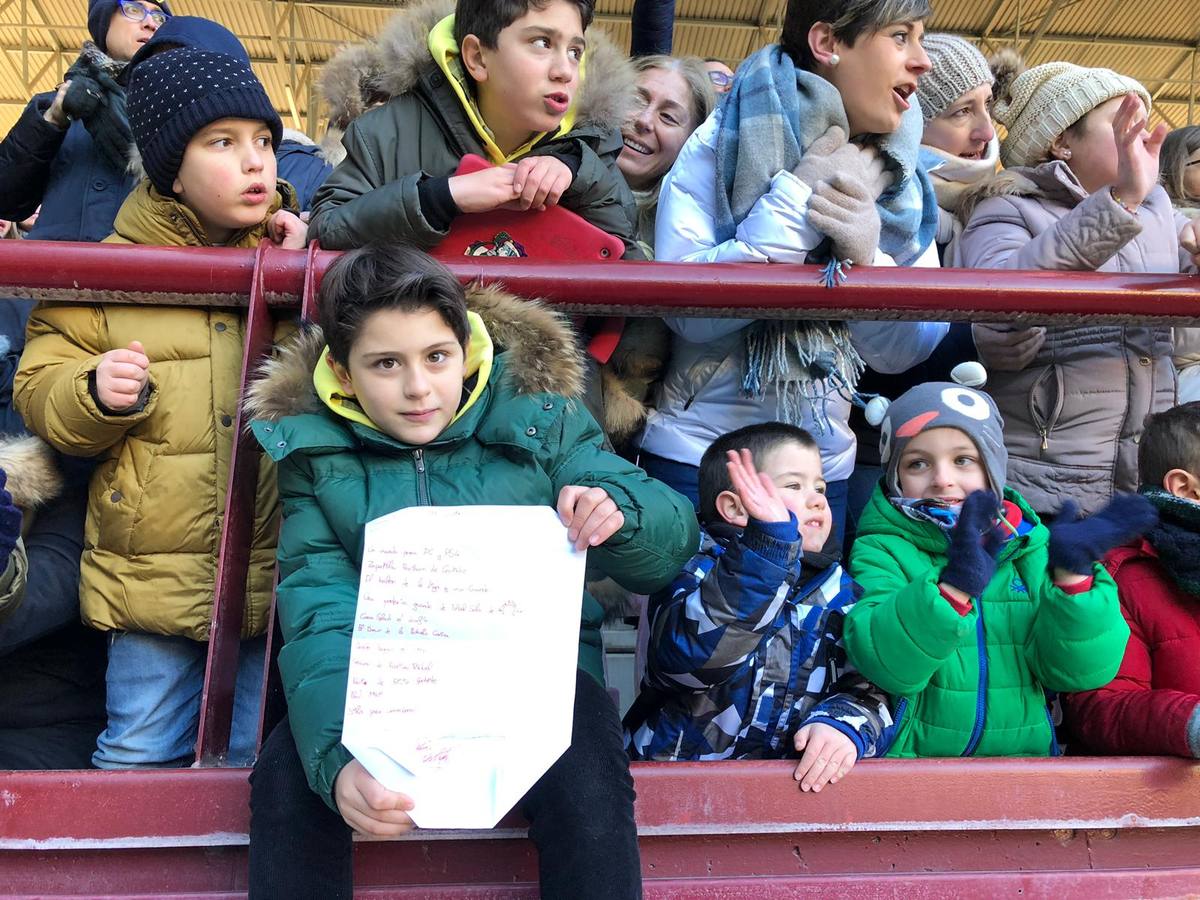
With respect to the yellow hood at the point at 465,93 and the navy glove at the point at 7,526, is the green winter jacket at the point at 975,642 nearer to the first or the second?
the yellow hood at the point at 465,93

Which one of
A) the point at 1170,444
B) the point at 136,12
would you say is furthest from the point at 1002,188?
the point at 136,12

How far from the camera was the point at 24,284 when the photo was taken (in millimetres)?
2074

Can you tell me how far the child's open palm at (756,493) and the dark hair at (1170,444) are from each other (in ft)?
3.43

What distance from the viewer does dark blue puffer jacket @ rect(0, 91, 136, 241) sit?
3.04 m

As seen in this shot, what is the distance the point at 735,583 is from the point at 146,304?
1.28 metres

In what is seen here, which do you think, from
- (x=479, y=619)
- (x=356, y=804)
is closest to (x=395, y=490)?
(x=479, y=619)

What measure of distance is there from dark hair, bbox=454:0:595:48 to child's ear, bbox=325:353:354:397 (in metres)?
0.99

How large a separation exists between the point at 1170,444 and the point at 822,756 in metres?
1.13

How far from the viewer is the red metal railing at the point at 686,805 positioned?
179cm

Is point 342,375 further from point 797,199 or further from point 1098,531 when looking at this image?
point 1098,531

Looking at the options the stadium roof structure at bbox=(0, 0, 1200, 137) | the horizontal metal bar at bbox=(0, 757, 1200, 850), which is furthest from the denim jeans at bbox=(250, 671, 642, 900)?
the stadium roof structure at bbox=(0, 0, 1200, 137)

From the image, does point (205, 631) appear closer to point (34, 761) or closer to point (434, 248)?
point (34, 761)

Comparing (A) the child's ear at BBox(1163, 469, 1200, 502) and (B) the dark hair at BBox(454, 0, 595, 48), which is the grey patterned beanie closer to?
(A) the child's ear at BBox(1163, 469, 1200, 502)

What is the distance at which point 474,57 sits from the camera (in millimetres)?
2639
